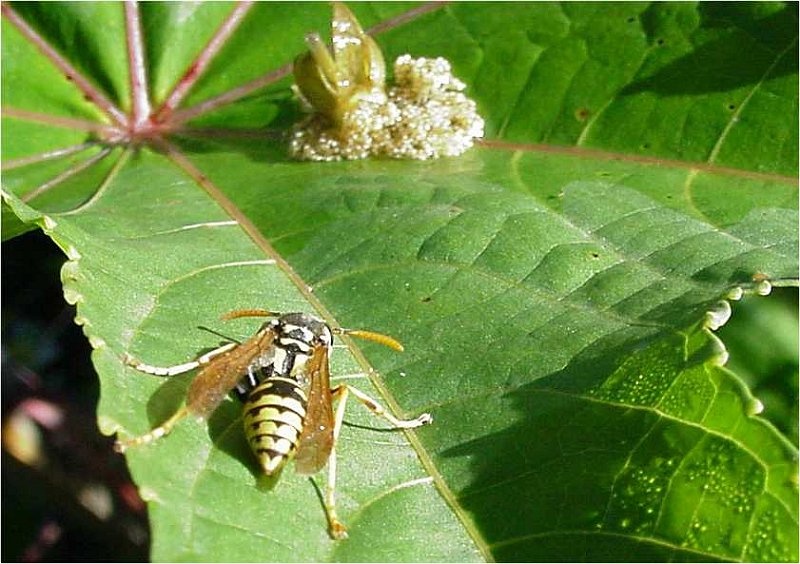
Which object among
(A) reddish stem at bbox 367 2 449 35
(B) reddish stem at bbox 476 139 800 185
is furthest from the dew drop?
(A) reddish stem at bbox 367 2 449 35

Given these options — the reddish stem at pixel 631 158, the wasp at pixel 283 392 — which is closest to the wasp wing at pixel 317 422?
the wasp at pixel 283 392

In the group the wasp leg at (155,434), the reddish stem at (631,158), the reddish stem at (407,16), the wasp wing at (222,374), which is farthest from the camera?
the reddish stem at (407,16)

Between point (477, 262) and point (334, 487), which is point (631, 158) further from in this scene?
point (334, 487)

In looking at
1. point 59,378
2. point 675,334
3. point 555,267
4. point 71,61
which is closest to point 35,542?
point 59,378

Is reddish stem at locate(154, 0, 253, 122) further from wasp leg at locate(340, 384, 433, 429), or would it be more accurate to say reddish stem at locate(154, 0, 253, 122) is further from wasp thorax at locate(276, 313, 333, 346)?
wasp leg at locate(340, 384, 433, 429)

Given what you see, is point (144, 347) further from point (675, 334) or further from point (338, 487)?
point (675, 334)

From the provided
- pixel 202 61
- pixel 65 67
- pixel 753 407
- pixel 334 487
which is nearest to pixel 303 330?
pixel 334 487

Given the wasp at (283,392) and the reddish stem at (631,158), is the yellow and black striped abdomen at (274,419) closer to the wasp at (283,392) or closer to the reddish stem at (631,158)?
the wasp at (283,392)
